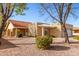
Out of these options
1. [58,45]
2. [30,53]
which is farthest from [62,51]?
[30,53]

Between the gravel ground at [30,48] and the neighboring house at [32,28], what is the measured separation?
11cm

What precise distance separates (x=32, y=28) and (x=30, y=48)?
0.37 metres

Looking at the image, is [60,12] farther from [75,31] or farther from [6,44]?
[6,44]

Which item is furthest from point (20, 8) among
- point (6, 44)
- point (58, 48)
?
point (58, 48)

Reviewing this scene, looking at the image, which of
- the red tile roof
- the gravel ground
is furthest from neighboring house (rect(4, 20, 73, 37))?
the gravel ground

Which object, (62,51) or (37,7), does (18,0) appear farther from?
(62,51)

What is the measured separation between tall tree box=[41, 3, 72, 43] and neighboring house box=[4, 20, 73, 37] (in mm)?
75

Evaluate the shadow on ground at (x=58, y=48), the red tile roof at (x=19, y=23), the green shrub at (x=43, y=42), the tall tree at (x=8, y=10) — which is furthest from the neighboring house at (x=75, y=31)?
the tall tree at (x=8, y=10)

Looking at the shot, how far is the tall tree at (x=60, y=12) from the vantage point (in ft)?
21.5

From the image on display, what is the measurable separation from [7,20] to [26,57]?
0.77 m

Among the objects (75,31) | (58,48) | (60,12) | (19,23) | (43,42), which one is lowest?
(58,48)

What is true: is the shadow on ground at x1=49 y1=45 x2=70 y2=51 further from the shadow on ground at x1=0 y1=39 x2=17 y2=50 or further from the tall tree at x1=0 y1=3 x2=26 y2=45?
the tall tree at x1=0 y1=3 x2=26 y2=45

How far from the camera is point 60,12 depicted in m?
6.60

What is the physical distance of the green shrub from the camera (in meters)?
6.53
